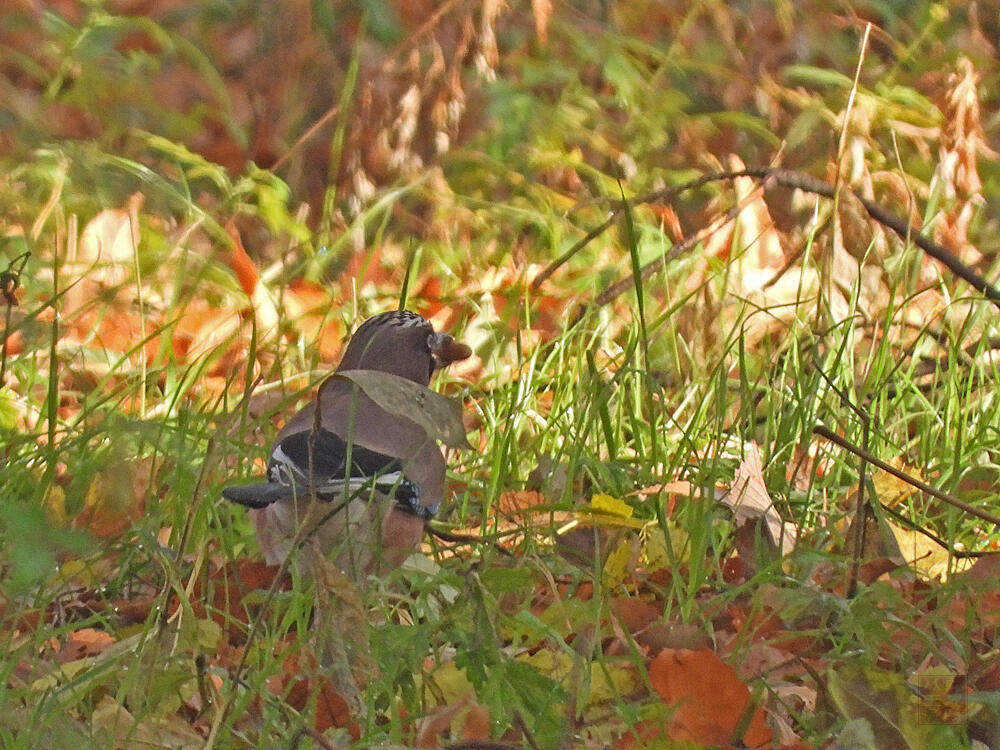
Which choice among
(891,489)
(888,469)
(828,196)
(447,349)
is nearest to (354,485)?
(888,469)

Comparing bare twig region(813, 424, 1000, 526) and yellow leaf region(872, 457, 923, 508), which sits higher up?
bare twig region(813, 424, 1000, 526)

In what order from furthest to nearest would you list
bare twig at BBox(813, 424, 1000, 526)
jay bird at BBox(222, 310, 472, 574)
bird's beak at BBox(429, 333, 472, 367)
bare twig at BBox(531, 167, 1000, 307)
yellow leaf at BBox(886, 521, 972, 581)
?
bird's beak at BBox(429, 333, 472, 367) → bare twig at BBox(531, 167, 1000, 307) → yellow leaf at BBox(886, 521, 972, 581) → jay bird at BBox(222, 310, 472, 574) → bare twig at BBox(813, 424, 1000, 526)

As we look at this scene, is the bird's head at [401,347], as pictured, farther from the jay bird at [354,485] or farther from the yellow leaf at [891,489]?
the yellow leaf at [891,489]

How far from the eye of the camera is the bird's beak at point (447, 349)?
135 inches

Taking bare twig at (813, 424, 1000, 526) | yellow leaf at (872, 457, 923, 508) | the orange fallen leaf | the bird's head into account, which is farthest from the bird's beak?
the orange fallen leaf

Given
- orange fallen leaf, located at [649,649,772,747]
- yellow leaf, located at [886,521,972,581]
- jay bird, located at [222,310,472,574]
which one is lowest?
jay bird, located at [222,310,472,574]

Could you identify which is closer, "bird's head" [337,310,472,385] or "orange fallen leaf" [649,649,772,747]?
"orange fallen leaf" [649,649,772,747]

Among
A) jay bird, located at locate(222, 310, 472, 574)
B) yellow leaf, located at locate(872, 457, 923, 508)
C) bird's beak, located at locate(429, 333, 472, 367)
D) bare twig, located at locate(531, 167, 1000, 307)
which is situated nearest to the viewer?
jay bird, located at locate(222, 310, 472, 574)

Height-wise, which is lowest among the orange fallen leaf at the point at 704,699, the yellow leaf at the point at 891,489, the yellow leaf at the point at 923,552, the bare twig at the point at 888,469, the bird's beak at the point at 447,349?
the bird's beak at the point at 447,349

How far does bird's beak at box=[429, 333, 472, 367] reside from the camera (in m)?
3.43

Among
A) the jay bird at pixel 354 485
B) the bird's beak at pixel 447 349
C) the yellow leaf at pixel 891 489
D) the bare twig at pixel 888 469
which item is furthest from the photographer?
the bird's beak at pixel 447 349

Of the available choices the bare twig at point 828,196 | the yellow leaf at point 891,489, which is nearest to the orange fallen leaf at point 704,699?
the yellow leaf at point 891,489

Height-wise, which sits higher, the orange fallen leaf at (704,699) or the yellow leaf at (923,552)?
the orange fallen leaf at (704,699)

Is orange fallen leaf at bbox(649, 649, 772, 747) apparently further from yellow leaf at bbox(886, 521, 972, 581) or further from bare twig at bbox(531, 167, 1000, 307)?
bare twig at bbox(531, 167, 1000, 307)
